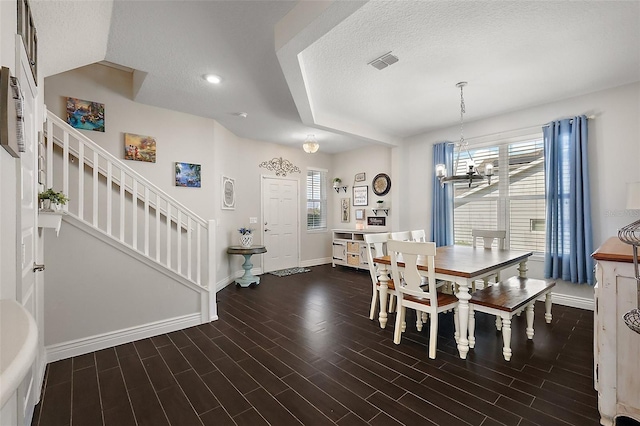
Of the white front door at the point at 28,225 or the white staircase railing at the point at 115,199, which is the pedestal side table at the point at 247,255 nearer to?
the white staircase railing at the point at 115,199

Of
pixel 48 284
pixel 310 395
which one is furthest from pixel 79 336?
pixel 310 395

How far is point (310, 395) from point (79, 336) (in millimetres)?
2169

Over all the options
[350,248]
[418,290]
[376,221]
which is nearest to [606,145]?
[418,290]

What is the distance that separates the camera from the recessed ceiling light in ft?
9.99

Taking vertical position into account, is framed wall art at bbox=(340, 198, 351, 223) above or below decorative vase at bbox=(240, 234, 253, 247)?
above

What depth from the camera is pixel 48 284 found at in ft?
8.03

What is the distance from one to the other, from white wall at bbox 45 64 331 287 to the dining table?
110 inches

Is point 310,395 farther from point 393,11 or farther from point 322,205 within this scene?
point 322,205

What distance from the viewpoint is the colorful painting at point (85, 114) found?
10.9 feet

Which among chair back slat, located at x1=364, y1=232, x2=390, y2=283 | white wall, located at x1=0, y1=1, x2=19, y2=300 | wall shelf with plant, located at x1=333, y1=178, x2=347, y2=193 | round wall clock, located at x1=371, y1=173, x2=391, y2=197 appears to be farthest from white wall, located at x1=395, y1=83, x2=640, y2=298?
white wall, located at x1=0, y1=1, x2=19, y2=300

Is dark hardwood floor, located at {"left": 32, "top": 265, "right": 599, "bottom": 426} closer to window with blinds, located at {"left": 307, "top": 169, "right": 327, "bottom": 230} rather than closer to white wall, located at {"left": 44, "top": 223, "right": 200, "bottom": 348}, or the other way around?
white wall, located at {"left": 44, "top": 223, "right": 200, "bottom": 348}

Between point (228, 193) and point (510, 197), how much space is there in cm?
456

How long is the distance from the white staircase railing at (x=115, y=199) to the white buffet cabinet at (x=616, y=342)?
127 inches

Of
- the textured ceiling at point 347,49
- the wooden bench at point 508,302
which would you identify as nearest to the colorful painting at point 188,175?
the textured ceiling at point 347,49
